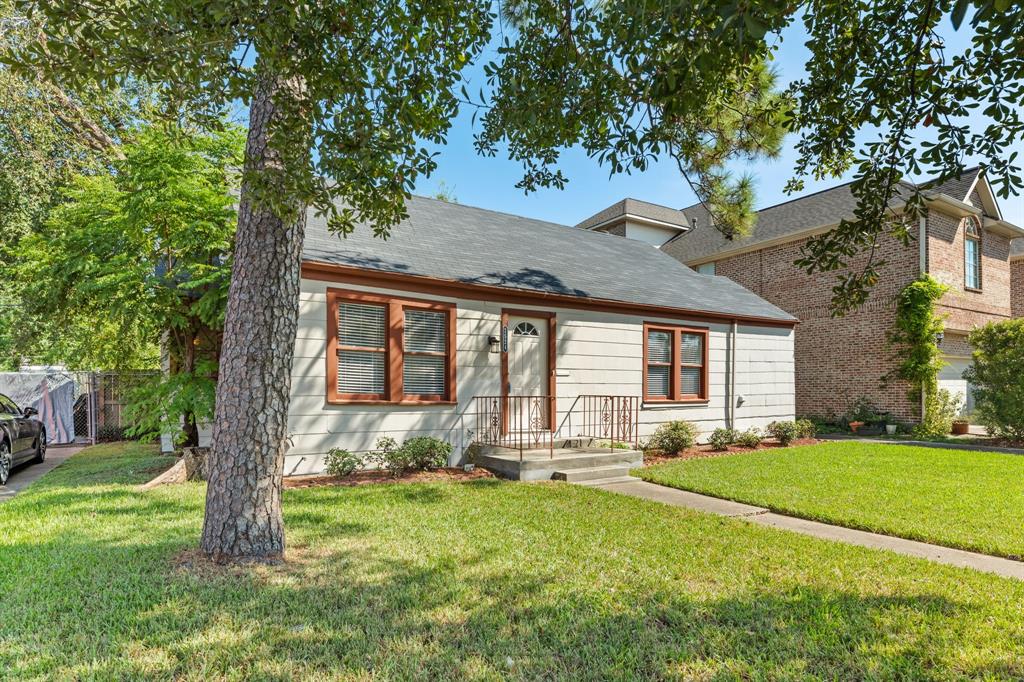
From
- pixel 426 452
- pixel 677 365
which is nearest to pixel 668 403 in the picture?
pixel 677 365

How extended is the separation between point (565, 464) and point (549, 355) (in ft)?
7.56

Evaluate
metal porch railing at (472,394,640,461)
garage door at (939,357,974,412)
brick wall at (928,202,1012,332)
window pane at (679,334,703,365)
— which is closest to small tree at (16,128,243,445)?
metal porch railing at (472,394,640,461)

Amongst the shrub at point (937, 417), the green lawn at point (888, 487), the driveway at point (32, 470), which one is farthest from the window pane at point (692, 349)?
the driveway at point (32, 470)

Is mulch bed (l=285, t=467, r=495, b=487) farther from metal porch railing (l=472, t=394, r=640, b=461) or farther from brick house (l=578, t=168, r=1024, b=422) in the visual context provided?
brick house (l=578, t=168, r=1024, b=422)

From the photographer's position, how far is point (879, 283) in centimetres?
1512

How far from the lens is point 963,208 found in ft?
48.7

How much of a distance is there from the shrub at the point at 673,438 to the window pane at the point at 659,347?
1321 mm

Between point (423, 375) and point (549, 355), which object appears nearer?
point (423, 375)

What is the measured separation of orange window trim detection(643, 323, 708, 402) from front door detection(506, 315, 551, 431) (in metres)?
2.30

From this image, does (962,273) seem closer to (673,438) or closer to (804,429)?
(804,429)

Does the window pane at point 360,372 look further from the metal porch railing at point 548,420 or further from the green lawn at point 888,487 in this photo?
the green lawn at point 888,487

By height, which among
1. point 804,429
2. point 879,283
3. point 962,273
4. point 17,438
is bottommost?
point 804,429

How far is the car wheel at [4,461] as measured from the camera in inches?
290

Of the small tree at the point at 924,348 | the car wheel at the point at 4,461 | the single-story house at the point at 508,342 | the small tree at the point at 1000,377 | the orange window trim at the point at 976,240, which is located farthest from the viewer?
the orange window trim at the point at 976,240
